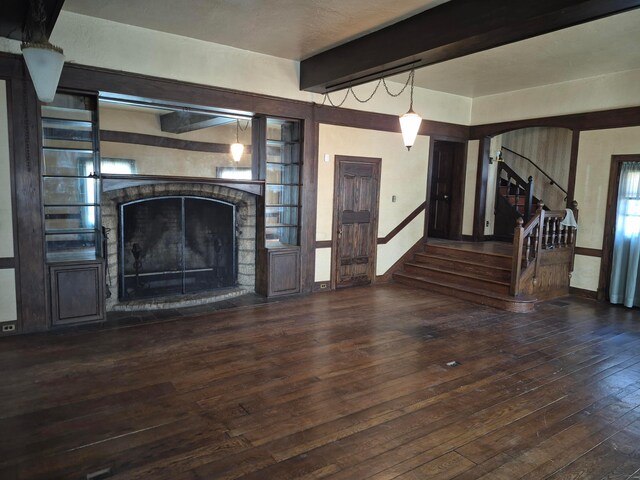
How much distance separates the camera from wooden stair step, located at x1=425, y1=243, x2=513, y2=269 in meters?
6.56

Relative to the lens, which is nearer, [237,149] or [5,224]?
[5,224]

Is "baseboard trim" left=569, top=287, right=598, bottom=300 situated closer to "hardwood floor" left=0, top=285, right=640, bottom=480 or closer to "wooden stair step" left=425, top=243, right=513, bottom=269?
"wooden stair step" left=425, top=243, right=513, bottom=269

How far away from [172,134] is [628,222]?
21.3 ft

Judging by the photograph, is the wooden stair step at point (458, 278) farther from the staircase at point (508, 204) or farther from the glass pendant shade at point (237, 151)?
the glass pendant shade at point (237, 151)

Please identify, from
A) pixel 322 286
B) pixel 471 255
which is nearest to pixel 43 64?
pixel 322 286

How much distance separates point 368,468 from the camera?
2.43 meters

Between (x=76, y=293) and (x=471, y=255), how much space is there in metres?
5.77

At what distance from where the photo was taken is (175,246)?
589 cm

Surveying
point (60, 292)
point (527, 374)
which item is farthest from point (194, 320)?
point (527, 374)

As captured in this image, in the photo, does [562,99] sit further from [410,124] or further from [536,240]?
[410,124]

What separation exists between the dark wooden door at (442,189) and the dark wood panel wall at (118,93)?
6.38 ft

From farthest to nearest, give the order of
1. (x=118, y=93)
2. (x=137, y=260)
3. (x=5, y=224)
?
(x=137, y=260), (x=118, y=93), (x=5, y=224)

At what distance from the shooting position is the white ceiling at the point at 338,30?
4145 mm

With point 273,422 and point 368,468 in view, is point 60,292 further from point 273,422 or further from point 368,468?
point 368,468
